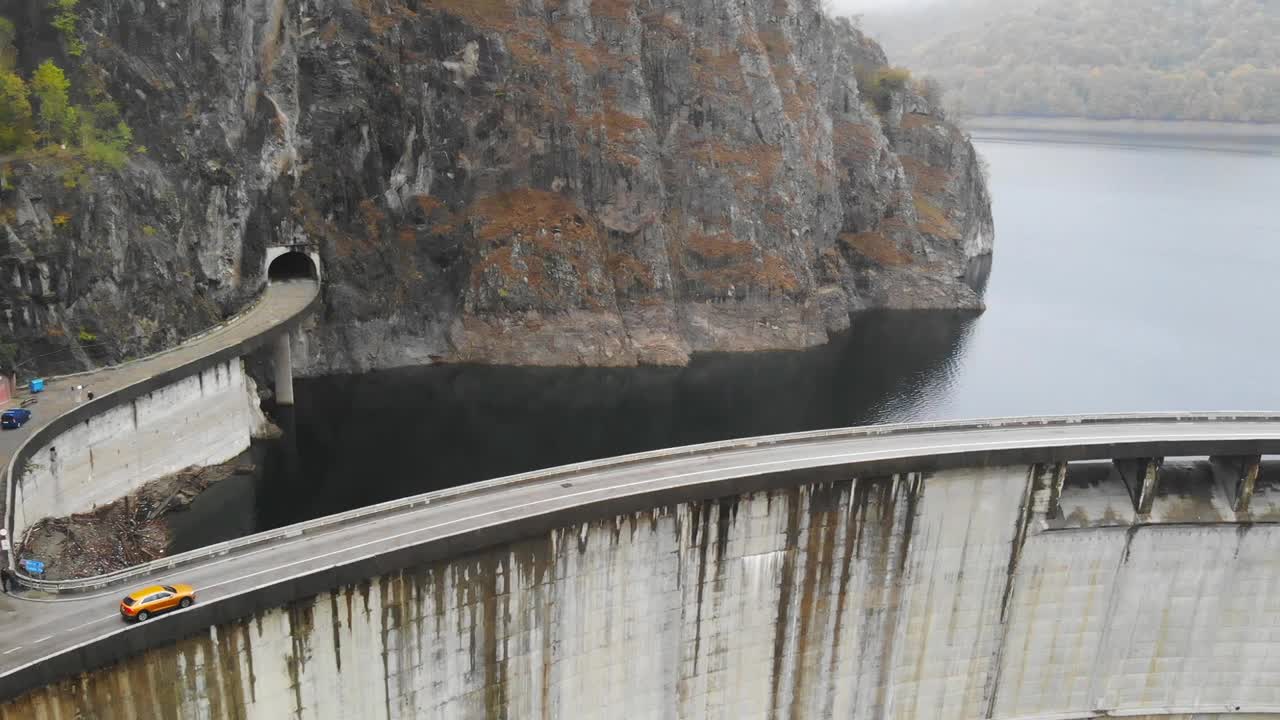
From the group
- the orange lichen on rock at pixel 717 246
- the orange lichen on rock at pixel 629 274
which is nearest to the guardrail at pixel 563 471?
the orange lichen on rock at pixel 629 274

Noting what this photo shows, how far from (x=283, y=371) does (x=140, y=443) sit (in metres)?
18.3

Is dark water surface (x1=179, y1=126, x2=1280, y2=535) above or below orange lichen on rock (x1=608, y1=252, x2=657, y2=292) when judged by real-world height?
below

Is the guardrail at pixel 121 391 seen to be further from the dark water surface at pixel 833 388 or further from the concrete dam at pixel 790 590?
the concrete dam at pixel 790 590

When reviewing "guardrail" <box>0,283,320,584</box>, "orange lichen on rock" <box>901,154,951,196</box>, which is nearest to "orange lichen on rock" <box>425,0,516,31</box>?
"guardrail" <box>0,283,320,584</box>

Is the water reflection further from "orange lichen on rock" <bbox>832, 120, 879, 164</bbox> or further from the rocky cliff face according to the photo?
"orange lichen on rock" <bbox>832, 120, 879, 164</bbox>

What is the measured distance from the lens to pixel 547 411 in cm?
7488

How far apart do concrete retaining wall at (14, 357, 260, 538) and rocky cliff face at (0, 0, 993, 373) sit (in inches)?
191

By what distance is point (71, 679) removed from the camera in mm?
27391

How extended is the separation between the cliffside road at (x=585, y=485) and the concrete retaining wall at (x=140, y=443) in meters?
15.2

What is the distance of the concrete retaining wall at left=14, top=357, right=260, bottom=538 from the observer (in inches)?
1785

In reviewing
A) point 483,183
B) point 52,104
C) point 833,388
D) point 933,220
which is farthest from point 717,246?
point 52,104

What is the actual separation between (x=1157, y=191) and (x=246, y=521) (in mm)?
174386

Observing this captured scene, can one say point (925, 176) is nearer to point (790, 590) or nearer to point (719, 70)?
point (719, 70)

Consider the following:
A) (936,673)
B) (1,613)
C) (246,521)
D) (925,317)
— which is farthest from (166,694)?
(925,317)
